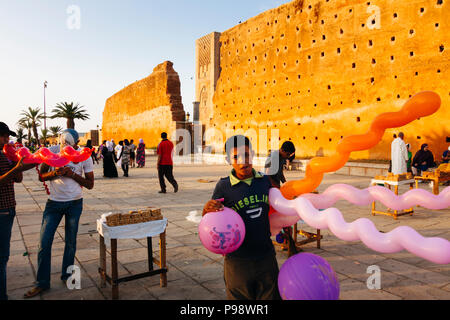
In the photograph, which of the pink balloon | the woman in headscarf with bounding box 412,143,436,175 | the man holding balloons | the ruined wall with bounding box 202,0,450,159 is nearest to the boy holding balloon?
the pink balloon

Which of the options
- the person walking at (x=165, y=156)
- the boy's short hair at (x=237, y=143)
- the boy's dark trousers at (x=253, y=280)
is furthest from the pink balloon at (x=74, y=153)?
the person walking at (x=165, y=156)

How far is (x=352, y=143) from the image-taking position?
86.7 inches

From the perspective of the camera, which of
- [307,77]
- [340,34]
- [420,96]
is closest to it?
[420,96]

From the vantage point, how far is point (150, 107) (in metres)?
33.7

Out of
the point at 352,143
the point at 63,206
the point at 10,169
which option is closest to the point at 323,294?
the point at 352,143

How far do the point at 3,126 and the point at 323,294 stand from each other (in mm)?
3364

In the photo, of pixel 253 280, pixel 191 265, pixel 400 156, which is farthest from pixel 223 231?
pixel 400 156

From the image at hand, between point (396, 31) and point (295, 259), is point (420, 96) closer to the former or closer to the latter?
point (295, 259)

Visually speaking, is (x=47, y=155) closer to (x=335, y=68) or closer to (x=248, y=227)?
(x=248, y=227)

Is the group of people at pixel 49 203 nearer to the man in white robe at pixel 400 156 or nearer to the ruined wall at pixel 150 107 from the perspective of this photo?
the man in white robe at pixel 400 156

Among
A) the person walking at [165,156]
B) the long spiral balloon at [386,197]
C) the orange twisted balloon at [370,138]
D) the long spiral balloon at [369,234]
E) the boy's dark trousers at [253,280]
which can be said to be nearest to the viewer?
the long spiral balloon at [369,234]

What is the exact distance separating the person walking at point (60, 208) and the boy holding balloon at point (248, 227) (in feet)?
6.31

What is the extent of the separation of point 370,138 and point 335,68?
662 inches

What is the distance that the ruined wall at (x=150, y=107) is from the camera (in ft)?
100
